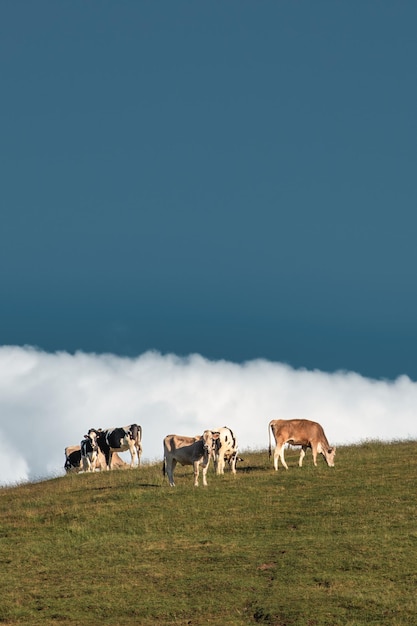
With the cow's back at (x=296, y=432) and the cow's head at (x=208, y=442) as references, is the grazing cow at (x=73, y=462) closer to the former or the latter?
the cow's back at (x=296, y=432)

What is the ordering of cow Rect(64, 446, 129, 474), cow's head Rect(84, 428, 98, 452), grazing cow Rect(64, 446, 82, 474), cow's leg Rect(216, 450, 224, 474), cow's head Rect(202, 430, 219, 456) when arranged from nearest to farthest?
1. cow's head Rect(202, 430, 219, 456)
2. cow's leg Rect(216, 450, 224, 474)
3. cow's head Rect(84, 428, 98, 452)
4. cow Rect(64, 446, 129, 474)
5. grazing cow Rect(64, 446, 82, 474)

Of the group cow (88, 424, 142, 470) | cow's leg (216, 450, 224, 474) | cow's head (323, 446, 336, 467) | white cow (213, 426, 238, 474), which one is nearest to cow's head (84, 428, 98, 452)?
cow (88, 424, 142, 470)

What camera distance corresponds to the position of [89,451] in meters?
47.1

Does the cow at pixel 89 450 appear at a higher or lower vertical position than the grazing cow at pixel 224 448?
higher

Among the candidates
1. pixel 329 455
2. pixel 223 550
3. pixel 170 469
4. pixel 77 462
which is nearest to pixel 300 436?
pixel 329 455

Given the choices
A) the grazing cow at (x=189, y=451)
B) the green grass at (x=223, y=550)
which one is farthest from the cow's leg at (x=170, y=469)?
the green grass at (x=223, y=550)

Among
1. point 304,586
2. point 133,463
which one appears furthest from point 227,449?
point 304,586

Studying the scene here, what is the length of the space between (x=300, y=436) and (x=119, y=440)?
12.6 meters

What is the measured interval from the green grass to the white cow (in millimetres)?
707

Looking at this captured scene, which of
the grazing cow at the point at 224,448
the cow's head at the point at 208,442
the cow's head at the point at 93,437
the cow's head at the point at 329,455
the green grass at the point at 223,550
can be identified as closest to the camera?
the green grass at the point at 223,550

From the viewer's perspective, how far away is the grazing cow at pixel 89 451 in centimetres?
4681

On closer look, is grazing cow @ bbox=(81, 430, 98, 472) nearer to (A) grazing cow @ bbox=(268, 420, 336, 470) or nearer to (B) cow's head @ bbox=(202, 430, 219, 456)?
(A) grazing cow @ bbox=(268, 420, 336, 470)

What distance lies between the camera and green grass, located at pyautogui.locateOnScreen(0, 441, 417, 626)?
856 inches

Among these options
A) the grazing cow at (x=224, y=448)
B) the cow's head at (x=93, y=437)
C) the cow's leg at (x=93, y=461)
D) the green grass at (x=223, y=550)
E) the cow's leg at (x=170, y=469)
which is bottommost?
the green grass at (x=223, y=550)
